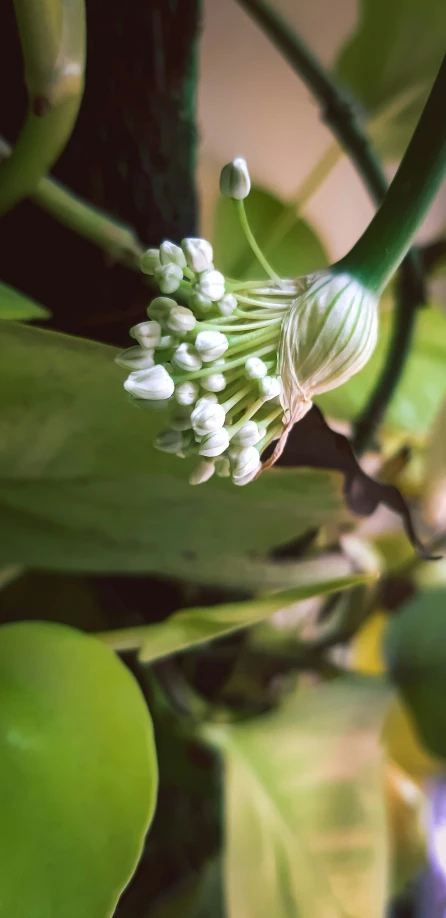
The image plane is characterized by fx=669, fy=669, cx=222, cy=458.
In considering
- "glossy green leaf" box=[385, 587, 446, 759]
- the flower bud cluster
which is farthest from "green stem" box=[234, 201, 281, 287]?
"glossy green leaf" box=[385, 587, 446, 759]

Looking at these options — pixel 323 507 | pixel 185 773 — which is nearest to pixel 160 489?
pixel 323 507

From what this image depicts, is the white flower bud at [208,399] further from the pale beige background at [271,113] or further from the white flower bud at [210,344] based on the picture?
the pale beige background at [271,113]

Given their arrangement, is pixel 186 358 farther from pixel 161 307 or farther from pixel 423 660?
pixel 423 660

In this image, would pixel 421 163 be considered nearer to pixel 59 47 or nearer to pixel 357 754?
pixel 59 47


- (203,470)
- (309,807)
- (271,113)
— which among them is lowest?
(309,807)

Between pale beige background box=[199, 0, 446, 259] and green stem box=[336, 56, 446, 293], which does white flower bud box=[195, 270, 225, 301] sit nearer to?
green stem box=[336, 56, 446, 293]

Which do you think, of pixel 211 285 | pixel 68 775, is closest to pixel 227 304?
pixel 211 285
